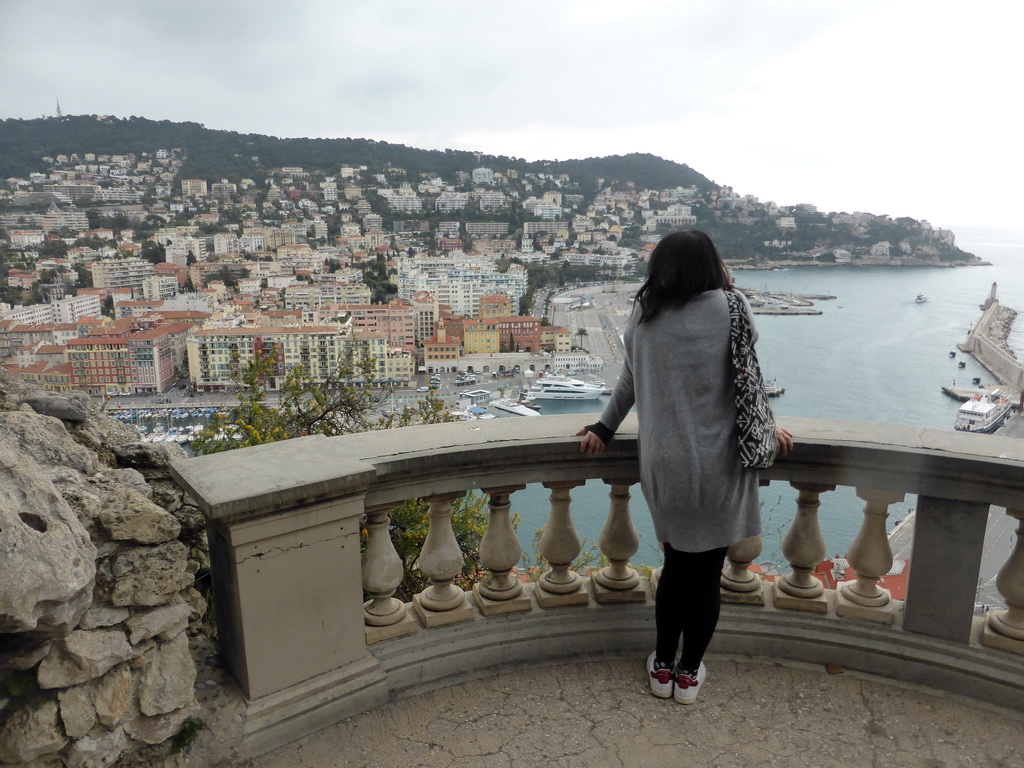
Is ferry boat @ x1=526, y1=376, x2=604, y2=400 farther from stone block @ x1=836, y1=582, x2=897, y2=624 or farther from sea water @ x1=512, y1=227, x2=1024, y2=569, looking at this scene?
stone block @ x1=836, y1=582, x2=897, y2=624

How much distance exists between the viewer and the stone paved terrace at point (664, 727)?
1.41 m

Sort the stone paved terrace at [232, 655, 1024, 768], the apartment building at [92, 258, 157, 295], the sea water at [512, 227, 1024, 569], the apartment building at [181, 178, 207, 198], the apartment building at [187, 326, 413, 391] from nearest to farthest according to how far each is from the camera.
→ 1. the stone paved terrace at [232, 655, 1024, 768]
2. the sea water at [512, 227, 1024, 569]
3. the apartment building at [187, 326, 413, 391]
4. the apartment building at [92, 258, 157, 295]
5. the apartment building at [181, 178, 207, 198]

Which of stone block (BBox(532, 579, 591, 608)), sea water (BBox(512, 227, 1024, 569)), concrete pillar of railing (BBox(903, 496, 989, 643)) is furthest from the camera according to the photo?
sea water (BBox(512, 227, 1024, 569))

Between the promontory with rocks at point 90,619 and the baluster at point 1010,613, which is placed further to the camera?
the baluster at point 1010,613

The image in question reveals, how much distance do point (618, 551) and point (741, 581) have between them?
1.00ft

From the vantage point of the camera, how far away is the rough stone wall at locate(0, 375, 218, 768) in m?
1.01

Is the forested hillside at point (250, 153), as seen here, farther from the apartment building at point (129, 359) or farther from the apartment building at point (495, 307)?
the apartment building at point (129, 359)

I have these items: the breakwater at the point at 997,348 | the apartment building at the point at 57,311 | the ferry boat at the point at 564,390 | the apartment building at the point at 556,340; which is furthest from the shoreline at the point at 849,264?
the apartment building at the point at 57,311

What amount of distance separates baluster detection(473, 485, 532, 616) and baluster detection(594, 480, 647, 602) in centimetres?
19

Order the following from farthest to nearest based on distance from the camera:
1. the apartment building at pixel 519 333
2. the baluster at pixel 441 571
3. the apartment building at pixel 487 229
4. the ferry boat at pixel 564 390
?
the apartment building at pixel 487 229 → the apartment building at pixel 519 333 → the ferry boat at pixel 564 390 → the baluster at pixel 441 571

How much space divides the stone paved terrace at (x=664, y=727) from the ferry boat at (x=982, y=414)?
29.4 meters

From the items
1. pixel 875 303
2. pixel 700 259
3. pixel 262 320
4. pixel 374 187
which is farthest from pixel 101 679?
pixel 374 187

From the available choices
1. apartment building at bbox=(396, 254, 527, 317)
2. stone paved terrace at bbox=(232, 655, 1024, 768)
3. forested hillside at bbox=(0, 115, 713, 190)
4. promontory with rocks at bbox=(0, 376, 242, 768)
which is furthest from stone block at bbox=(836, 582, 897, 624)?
forested hillside at bbox=(0, 115, 713, 190)

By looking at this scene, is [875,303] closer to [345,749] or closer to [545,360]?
[545,360]
